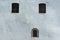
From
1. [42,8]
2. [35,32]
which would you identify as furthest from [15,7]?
[35,32]

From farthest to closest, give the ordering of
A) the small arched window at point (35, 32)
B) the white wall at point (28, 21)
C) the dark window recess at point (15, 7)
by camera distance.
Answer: the dark window recess at point (15, 7) < the small arched window at point (35, 32) < the white wall at point (28, 21)

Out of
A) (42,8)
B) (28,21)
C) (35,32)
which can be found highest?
(42,8)

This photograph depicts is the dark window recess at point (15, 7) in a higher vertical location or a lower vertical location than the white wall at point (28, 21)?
higher

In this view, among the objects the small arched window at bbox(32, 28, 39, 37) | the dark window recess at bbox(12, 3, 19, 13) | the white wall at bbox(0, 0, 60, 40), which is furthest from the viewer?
the dark window recess at bbox(12, 3, 19, 13)

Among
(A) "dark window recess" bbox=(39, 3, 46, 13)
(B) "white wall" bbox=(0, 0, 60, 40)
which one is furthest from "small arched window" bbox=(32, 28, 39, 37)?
(A) "dark window recess" bbox=(39, 3, 46, 13)

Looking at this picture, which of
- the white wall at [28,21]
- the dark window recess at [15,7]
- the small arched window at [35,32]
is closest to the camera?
the white wall at [28,21]

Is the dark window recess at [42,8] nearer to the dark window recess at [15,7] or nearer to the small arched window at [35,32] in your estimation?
the small arched window at [35,32]

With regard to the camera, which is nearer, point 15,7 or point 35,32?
point 35,32

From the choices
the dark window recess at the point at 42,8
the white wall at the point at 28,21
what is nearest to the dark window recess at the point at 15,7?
the white wall at the point at 28,21

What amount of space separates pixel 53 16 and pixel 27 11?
1.15m

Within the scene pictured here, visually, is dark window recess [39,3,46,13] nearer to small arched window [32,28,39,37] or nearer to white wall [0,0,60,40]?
white wall [0,0,60,40]

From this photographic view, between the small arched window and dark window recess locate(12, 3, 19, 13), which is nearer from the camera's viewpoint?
the small arched window

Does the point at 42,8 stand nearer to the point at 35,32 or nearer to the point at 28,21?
the point at 28,21

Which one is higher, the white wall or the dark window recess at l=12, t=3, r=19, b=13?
the dark window recess at l=12, t=3, r=19, b=13
